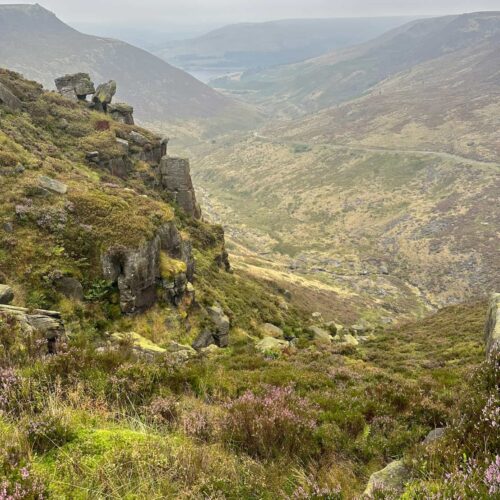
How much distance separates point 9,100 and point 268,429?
35.9 metres

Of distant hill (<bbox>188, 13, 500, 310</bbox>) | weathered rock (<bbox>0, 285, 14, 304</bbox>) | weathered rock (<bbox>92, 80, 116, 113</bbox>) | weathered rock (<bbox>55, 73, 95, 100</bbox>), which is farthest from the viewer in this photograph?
distant hill (<bbox>188, 13, 500, 310</bbox>)

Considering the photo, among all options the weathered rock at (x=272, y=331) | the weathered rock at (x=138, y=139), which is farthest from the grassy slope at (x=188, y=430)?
the weathered rock at (x=138, y=139)

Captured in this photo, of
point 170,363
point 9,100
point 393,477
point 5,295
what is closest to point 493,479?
point 393,477

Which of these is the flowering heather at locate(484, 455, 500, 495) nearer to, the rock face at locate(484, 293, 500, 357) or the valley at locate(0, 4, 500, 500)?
the valley at locate(0, 4, 500, 500)

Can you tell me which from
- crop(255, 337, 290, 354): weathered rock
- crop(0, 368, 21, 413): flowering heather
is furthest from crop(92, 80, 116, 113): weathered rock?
crop(0, 368, 21, 413): flowering heather

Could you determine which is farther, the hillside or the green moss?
the green moss

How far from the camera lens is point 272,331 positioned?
26.0 m

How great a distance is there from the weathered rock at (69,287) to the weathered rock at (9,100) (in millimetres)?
23515

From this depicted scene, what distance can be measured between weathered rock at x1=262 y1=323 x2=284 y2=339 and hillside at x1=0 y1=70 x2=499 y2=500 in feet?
3.11

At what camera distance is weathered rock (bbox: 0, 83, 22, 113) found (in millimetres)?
31944

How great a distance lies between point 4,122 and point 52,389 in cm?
2784

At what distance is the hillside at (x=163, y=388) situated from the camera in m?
4.39

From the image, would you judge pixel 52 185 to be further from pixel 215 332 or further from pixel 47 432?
pixel 47 432

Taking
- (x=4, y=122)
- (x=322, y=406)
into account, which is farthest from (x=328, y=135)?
(x=322, y=406)
